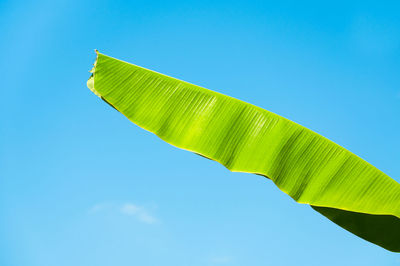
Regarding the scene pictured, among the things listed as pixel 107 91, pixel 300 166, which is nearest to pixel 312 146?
pixel 300 166

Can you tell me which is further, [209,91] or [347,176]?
[209,91]

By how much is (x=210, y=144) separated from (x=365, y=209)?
3.21ft

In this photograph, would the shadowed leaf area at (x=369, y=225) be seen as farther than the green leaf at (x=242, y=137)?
Yes

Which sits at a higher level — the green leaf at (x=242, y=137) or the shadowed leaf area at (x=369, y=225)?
the green leaf at (x=242, y=137)

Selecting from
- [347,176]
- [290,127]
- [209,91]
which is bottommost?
[347,176]

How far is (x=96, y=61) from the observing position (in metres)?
1.99

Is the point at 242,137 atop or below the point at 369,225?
atop

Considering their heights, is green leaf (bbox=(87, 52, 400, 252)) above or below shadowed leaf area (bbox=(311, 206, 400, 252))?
above

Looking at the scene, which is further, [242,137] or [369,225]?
[369,225]

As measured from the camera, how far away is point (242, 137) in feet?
6.91

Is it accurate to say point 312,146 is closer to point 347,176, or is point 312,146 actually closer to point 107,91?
point 347,176

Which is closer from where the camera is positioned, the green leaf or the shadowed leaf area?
the green leaf

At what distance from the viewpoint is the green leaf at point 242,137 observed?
1992 mm

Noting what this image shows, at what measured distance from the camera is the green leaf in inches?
78.4
